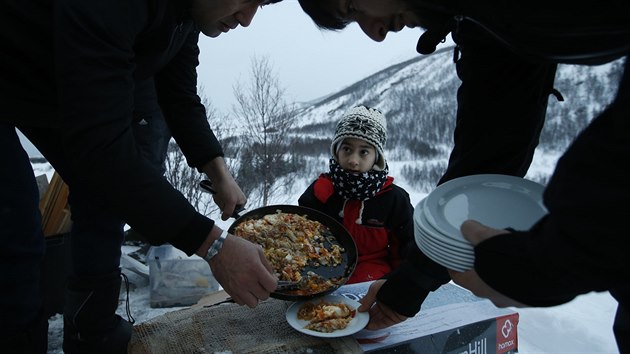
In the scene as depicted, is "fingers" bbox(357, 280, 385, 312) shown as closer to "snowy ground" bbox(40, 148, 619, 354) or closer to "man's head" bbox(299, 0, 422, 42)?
"man's head" bbox(299, 0, 422, 42)

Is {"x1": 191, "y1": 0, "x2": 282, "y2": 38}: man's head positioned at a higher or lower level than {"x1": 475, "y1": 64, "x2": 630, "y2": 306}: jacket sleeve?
higher

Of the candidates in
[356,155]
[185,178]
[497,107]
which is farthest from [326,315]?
[185,178]

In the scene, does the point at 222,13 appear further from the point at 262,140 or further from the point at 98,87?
the point at 262,140

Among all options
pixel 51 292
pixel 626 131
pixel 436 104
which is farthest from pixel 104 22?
pixel 436 104

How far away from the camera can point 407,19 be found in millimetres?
1277

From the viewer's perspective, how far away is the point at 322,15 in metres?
1.42

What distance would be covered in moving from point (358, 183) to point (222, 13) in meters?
1.60

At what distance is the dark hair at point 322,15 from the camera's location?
1.39 meters

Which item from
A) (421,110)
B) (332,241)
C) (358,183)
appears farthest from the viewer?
(421,110)

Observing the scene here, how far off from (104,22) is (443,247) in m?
0.97

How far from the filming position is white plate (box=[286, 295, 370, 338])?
1628mm

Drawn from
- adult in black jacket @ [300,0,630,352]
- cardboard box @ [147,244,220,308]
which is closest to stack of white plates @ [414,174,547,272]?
adult in black jacket @ [300,0,630,352]

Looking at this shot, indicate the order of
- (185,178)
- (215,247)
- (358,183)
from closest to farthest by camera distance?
1. (215,247)
2. (358,183)
3. (185,178)

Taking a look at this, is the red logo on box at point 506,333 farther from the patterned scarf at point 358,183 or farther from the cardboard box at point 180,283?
the cardboard box at point 180,283
